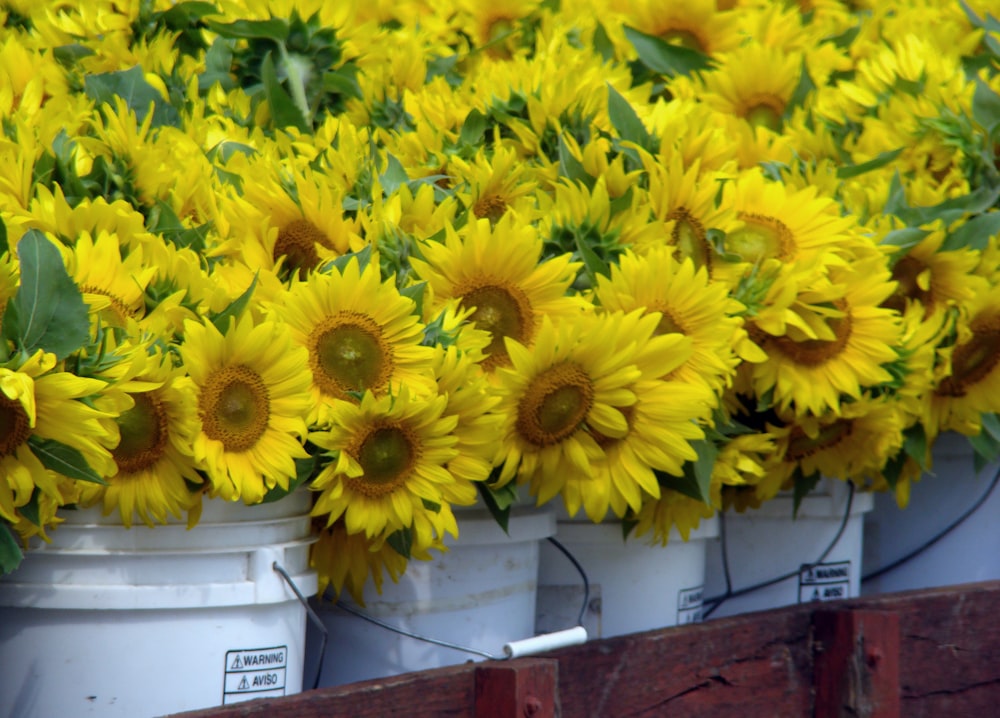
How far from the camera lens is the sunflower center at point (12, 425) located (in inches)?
32.5

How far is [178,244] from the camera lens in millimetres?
1054

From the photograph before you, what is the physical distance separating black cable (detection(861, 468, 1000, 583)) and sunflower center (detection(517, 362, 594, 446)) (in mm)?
Answer: 667

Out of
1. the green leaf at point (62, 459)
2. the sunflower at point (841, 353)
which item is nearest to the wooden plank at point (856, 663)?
the sunflower at point (841, 353)

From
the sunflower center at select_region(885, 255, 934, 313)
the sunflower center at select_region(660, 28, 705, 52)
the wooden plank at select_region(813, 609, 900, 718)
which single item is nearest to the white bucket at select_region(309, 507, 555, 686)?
the wooden plank at select_region(813, 609, 900, 718)

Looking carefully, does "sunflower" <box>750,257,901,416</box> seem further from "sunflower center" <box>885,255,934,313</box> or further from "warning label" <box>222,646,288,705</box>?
"warning label" <box>222,646,288,705</box>

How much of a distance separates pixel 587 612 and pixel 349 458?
381 millimetres

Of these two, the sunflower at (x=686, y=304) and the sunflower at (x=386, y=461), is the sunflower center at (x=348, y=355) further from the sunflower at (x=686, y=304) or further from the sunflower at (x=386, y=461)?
the sunflower at (x=686, y=304)

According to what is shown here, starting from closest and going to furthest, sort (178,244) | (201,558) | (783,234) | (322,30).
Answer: (201,558)
(178,244)
(783,234)
(322,30)

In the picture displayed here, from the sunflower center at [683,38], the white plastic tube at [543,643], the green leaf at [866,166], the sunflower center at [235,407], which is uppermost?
the sunflower center at [683,38]

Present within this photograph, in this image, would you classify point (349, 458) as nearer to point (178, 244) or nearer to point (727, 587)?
point (178, 244)

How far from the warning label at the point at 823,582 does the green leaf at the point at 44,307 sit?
848 millimetres

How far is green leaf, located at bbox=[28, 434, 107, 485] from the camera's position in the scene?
0.84 meters

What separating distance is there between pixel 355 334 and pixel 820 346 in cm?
45

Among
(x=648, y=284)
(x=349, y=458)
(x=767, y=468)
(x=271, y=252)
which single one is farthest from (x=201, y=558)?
(x=767, y=468)
